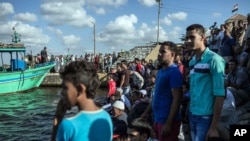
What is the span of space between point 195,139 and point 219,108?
0.57 metres

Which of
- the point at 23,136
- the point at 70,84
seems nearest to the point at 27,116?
the point at 23,136

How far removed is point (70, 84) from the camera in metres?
2.57

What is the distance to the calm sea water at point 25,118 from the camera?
513 inches

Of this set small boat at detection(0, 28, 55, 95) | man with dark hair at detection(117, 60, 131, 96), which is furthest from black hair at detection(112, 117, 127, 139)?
small boat at detection(0, 28, 55, 95)

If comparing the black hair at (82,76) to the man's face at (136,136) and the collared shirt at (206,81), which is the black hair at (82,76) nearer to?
the collared shirt at (206,81)

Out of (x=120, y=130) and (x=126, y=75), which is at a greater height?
(x=126, y=75)

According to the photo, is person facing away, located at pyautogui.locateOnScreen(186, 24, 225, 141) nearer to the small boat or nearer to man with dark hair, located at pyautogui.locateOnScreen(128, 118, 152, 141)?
man with dark hair, located at pyautogui.locateOnScreen(128, 118, 152, 141)

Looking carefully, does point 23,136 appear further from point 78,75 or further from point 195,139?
point 78,75

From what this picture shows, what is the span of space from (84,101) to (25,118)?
15103 mm

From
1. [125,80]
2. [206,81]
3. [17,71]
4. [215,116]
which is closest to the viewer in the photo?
[215,116]

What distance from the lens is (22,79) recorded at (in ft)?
92.7

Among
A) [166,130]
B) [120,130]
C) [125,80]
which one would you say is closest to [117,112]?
[120,130]

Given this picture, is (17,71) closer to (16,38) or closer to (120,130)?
(16,38)

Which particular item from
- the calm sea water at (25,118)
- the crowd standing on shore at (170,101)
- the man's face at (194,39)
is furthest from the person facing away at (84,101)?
the calm sea water at (25,118)
